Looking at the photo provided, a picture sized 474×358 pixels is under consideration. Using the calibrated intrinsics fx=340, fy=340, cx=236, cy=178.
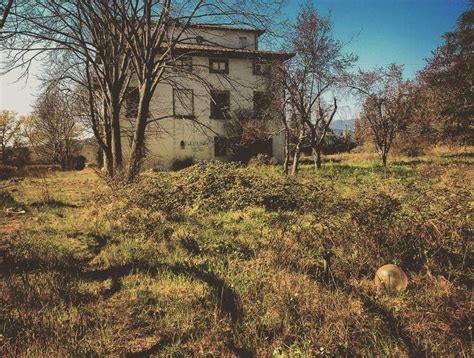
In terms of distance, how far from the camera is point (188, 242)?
547cm

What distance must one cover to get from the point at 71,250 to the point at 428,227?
5.15 metres

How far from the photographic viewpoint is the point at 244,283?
397 cm

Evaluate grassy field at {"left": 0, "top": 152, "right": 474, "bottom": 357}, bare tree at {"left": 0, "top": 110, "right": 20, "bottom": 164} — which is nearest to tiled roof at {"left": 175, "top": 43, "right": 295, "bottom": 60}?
grassy field at {"left": 0, "top": 152, "right": 474, "bottom": 357}

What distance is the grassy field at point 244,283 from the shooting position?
2904mm

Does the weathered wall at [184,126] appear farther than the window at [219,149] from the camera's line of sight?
No

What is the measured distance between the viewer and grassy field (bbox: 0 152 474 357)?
114 inches

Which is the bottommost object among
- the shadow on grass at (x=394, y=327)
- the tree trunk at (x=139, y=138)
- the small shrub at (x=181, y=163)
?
the shadow on grass at (x=394, y=327)

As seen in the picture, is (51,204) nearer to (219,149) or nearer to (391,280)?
(391,280)

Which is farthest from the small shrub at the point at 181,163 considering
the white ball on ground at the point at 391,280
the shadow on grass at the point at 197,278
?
the white ball on ground at the point at 391,280

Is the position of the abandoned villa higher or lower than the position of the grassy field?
higher

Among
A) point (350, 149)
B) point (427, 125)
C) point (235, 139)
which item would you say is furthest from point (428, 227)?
point (350, 149)

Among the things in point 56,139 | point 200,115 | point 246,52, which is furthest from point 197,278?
point 56,139

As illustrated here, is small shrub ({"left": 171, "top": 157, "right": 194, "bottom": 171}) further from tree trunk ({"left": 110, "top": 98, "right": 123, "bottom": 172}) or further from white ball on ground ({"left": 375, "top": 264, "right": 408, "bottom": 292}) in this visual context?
white ball on ground ({"left": 375, "top": 264, "right": 408, "bottom": 292})

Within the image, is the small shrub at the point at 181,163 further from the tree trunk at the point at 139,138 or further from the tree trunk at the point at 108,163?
the tree trunk at the point at 139,138
